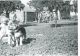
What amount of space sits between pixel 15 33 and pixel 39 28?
0.25 metres

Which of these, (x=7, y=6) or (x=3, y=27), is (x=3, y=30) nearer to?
(x=3, y=27)

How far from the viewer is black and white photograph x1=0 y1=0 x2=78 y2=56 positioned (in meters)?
1.61

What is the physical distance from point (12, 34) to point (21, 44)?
0.45ft

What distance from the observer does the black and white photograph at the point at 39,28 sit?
1.61 meters

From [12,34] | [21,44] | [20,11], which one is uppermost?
[20,11]

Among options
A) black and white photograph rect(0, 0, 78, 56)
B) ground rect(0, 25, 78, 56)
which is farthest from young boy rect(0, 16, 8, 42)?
ground rect(0, 25, 78, 56)

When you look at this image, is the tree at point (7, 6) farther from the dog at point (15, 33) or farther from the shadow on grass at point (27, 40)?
the shadow on grass at point (27, 40)

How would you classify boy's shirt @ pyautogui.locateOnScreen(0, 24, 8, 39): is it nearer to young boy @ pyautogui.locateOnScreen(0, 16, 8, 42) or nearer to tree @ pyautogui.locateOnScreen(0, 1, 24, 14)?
young boy @ pyautogui.locateOnScreen(0, 16, 8, 42)

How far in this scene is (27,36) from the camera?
1.65 metres

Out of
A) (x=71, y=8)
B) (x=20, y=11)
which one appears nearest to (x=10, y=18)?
(x=20, y=11)

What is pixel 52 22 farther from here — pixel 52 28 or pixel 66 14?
pixel 66 14

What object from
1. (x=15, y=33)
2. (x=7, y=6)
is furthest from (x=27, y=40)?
(x=7, y=6)

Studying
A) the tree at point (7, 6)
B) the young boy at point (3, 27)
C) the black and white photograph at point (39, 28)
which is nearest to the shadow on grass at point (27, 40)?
the black and white photograph at point (39, 28)

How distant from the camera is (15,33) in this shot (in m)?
1.63
